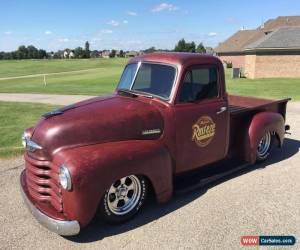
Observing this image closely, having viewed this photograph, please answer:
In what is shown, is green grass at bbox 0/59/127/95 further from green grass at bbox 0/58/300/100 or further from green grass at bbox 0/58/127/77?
green grass at bbox 0/58/127/77

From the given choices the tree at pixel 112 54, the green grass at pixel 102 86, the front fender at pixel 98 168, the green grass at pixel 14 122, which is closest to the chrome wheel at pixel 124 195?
the front fender at pixel 98 168

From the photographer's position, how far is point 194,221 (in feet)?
14.7

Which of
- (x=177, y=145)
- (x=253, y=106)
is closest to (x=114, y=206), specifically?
(x=177, y=145)

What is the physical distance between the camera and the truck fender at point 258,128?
6.07 metres

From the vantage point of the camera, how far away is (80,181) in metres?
3.77

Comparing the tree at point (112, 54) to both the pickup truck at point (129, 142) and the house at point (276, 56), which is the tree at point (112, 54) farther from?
the pickup truck at point (129, 142)

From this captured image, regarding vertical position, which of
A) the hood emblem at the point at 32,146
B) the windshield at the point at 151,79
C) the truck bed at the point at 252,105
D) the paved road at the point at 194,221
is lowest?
the paved road at the point at 194,221

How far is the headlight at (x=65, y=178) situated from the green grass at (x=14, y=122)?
3.98 meters

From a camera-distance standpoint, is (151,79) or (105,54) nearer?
(151,79)

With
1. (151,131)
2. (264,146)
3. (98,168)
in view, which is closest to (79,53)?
(264,146)

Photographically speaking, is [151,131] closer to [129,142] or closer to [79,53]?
[129,142]

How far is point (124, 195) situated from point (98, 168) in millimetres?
707

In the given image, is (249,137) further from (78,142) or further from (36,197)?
(36,197)

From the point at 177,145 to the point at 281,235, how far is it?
5.60 feet
